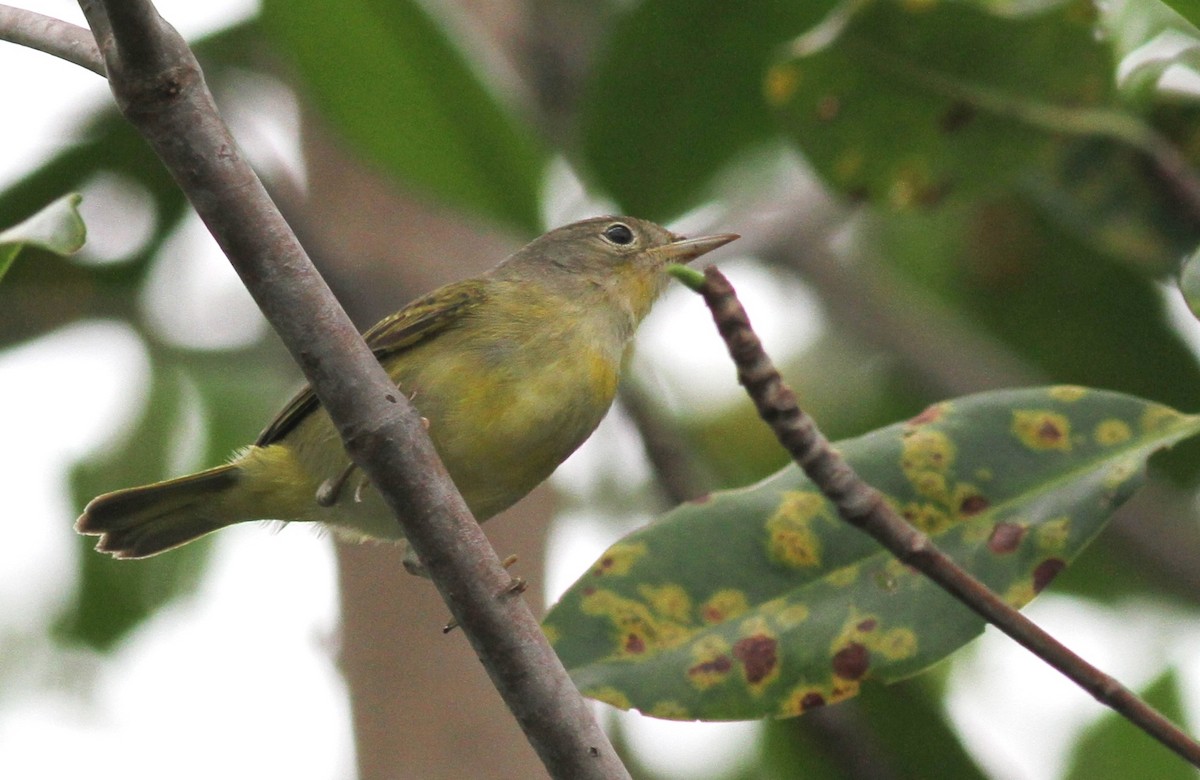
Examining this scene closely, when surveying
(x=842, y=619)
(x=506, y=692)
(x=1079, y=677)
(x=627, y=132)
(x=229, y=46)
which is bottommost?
(x=1079, y=677)

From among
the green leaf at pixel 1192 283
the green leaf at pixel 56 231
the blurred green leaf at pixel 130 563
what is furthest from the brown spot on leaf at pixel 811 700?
the blurred green leaf at pixel 130 563

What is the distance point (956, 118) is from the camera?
3.46 m

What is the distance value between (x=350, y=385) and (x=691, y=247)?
2.10 meters

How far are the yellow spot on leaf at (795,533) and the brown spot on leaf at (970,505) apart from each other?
248mm

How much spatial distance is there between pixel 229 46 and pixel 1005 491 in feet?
9.24

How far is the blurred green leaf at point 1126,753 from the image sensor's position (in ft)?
11.6

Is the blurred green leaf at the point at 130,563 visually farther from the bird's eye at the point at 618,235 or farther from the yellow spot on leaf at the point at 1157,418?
the yellow spot on leaf at the point at 1157,418

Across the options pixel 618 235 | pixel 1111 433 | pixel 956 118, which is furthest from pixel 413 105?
pixel 1111 433

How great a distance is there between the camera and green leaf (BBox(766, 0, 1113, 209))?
10.5 ft

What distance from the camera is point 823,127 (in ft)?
11.1

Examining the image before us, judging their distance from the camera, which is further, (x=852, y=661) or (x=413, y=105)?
(x=413, y=105)

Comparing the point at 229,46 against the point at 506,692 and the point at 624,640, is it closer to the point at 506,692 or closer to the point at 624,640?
the point at 624,640

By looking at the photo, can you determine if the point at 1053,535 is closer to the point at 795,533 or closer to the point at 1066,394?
the point at 1066,394

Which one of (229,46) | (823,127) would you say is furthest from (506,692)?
(229,46)
